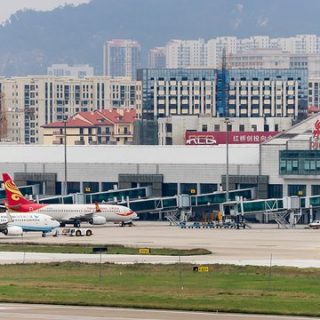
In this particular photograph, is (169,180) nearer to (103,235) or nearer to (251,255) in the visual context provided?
(103,235)

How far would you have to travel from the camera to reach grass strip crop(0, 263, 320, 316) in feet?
293

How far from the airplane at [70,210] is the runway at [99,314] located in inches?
3077

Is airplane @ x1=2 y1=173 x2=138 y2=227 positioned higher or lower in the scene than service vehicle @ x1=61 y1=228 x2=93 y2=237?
higher

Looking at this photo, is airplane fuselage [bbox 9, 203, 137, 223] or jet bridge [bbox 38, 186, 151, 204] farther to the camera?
jet bridge [bbox 38, 186, 151, 204]

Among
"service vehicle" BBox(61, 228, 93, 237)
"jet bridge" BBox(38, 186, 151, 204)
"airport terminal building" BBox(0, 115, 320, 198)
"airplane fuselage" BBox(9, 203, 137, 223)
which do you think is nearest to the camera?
"service vehicle" BBox(61, 228, 93, 237)

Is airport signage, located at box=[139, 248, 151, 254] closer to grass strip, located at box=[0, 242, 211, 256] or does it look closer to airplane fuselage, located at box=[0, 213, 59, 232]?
grass strip, located at box=[0, 242, 211, 256]

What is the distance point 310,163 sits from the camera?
186 m

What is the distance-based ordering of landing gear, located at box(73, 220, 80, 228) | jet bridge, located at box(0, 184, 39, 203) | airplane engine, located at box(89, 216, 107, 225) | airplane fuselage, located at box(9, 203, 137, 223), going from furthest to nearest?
jet bridge, located at box(0, 184, 39, 203)
airplane engine, located at box(89, 216, 107, 225)
landing gear, located at box(73, 220, 80, 228)
airplane fuselage, located at box(9, 203, 137, 223)

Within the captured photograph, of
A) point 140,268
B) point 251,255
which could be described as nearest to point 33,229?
point 251,255

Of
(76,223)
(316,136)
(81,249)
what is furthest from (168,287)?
(316,136)

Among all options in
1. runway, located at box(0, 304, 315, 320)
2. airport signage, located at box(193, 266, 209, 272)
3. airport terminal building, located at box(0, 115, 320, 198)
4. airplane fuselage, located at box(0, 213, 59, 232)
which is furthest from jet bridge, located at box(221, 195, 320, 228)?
runway, located at box(0, 304, 315, 320)

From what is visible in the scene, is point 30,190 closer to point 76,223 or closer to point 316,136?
point 76,223

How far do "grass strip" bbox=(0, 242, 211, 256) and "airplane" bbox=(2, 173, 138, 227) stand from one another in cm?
2782

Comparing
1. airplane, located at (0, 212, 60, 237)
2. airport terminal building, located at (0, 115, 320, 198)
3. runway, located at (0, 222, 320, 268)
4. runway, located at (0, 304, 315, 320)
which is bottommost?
runway, located at (0, 304, 315, 320)
